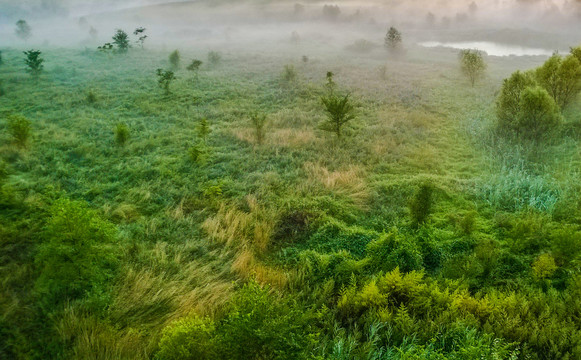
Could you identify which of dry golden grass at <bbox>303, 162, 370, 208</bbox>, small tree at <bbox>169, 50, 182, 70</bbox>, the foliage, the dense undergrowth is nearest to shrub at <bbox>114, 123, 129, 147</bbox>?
the dense undergrowth

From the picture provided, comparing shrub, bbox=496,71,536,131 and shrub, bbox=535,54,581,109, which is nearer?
shrub, bbox=496,71,536,131

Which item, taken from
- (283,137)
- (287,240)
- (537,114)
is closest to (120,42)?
(283,137)

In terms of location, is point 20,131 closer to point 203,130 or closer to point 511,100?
point 203,130

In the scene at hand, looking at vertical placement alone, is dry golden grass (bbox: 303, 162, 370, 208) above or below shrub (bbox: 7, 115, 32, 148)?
below

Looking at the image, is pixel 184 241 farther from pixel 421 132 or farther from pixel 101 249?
pixel 421 132

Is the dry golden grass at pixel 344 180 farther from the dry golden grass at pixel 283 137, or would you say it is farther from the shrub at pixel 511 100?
the shrub at pixel 511 100

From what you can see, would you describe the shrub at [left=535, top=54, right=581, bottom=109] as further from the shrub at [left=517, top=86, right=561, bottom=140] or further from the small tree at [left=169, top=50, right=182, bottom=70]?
the small tree at [left=169, top=50, right=182, bottom=70]
